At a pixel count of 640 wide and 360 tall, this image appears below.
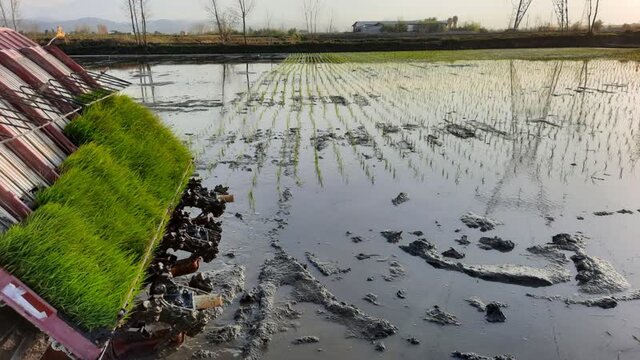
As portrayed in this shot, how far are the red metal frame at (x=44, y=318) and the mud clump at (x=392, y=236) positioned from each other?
12.1 ft

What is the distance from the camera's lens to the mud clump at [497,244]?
5.31m

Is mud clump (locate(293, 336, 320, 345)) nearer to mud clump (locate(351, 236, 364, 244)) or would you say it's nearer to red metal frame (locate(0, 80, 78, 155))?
mud clump (locate(351, 236, 364, 244))

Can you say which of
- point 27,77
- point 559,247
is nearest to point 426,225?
point 559,247

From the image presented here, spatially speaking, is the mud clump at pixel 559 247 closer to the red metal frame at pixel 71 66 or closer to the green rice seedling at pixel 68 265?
the green rice seedling at pixel 68 265

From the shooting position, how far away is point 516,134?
10688 mm

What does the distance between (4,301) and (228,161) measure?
662 cm

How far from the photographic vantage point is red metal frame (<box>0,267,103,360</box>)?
2.42 m

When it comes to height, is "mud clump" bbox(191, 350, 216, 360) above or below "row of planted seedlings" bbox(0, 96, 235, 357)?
below

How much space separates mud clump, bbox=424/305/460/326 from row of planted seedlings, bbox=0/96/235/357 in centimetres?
199

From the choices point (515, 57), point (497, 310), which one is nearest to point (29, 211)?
point (497, 310)

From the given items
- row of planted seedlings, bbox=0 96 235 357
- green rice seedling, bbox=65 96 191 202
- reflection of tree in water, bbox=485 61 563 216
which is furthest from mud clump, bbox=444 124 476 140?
green rice seedling, bbox=65 96 191 202

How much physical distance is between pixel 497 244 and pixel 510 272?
0.60m

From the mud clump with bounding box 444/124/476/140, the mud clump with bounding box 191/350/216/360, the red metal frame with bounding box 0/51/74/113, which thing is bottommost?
the mud clump with bounding box 191/350/216/360

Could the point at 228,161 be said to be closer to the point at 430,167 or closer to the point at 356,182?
the point at 356,182
